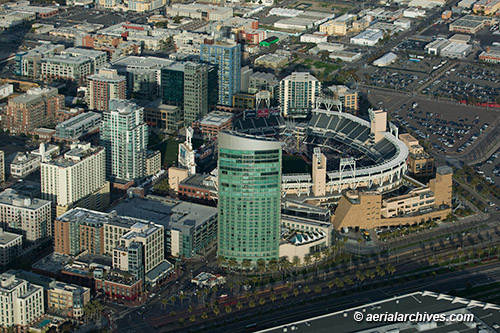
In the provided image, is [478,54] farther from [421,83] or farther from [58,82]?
[58,82]

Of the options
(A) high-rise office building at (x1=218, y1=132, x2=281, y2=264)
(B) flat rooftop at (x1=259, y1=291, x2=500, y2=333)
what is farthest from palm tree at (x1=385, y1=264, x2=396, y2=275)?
(B) flat rooftop at (x1=259, y1=291, x2=500, y2=333)

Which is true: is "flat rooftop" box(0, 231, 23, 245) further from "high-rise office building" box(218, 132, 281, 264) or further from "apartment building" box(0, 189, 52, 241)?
"high-rise office building" box(218, 132, 281, 264)

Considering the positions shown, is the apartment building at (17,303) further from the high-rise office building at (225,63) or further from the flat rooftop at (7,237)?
the high-rise office building at (225,63)

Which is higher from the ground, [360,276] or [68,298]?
[68,298]

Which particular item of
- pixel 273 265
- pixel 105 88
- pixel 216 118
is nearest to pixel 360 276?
pixel 273 265

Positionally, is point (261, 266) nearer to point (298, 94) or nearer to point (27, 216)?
point (27, 216)
